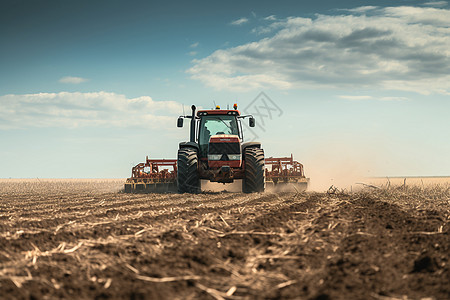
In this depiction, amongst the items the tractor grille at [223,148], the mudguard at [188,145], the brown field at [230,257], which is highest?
the mudguard at [188,145]

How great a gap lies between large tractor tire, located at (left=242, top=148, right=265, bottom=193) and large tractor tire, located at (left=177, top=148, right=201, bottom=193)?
1.83 m

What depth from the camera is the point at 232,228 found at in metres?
6.46

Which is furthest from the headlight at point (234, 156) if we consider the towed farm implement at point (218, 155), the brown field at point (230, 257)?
the brown field at point (230, 257)

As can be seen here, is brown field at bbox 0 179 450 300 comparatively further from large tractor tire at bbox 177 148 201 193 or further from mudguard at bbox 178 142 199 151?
mudguard at bbox 178 142 199 151

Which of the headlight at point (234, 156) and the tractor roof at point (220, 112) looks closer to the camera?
the headlight at point (234, 156)

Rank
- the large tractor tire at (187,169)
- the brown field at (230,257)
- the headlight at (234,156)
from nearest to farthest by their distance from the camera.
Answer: the brown field at (230,257) < the large tractor tire at (187,169) < the headlight at (234,156)

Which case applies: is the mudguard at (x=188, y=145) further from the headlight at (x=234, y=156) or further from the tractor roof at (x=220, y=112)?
the headlight at (x=234, y=156)

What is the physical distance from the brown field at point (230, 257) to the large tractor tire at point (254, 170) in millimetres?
7548

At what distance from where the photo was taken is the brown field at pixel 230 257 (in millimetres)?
3617

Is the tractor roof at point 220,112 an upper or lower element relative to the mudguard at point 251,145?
upper

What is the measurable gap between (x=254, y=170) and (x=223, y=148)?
4.49ft

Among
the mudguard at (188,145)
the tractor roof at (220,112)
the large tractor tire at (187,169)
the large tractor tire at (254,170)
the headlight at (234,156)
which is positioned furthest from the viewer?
the tractor roof at (220,112)

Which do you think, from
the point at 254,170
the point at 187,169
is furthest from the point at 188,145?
the point at 254,170

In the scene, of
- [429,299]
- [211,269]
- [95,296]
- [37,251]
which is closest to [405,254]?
[429,299]
